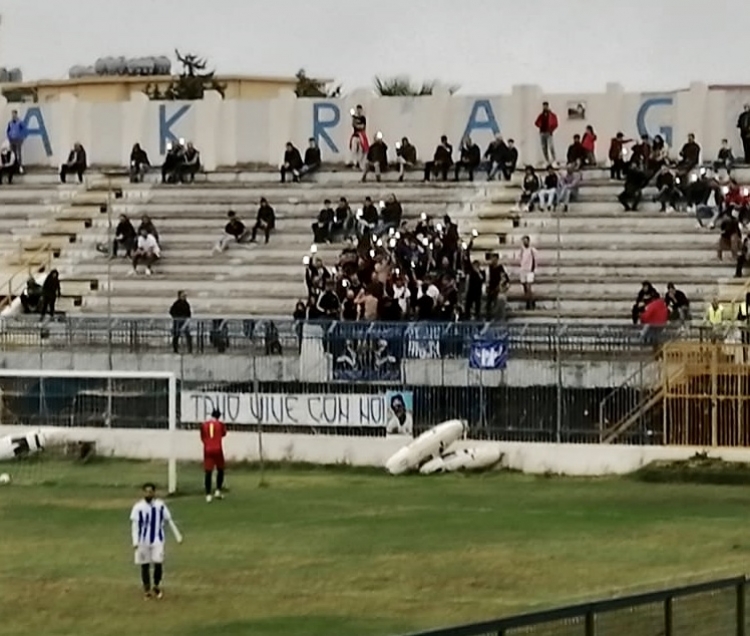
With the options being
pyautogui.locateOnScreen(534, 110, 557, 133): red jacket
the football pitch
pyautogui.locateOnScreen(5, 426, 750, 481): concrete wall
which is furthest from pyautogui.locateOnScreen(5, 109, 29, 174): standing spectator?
the football pitch

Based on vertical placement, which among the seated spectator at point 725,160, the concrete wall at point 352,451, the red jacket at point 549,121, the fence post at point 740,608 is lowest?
the concrete wall at point 352,451

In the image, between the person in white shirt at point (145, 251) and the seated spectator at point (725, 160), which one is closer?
the seated spectator at point (725, 160)

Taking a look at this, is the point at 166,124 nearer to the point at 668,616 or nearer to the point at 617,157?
the point at 617,157

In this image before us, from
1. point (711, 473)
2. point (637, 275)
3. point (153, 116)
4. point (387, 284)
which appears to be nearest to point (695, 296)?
point (637, 275)

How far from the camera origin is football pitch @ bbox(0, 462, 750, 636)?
26531mm

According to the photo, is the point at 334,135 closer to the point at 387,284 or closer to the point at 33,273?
the point at 33,273

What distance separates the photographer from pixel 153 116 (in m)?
65.7

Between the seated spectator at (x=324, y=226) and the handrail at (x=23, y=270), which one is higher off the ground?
the seated spectator at (x=324, y=226)

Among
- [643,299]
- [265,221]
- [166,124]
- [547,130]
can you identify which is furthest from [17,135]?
[643,299]

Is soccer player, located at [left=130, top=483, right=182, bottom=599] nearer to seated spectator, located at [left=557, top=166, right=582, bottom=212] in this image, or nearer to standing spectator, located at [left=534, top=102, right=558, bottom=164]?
seated spectator, located at [left=557, top=166, right=582, bottom=212]

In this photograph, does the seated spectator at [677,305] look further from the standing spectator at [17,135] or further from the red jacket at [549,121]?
the standing spectator at [17,135]

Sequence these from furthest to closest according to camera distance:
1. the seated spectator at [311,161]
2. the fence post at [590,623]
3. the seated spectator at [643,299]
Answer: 1. the seated spectator at [311,161]
2. the seated spectator at [643,299]
3. the fence post at [590,623]

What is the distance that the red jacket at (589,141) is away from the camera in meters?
57.7

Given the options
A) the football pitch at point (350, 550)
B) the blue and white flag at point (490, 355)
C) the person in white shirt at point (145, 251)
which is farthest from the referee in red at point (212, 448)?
the person in white shirt at point (145, 251)
